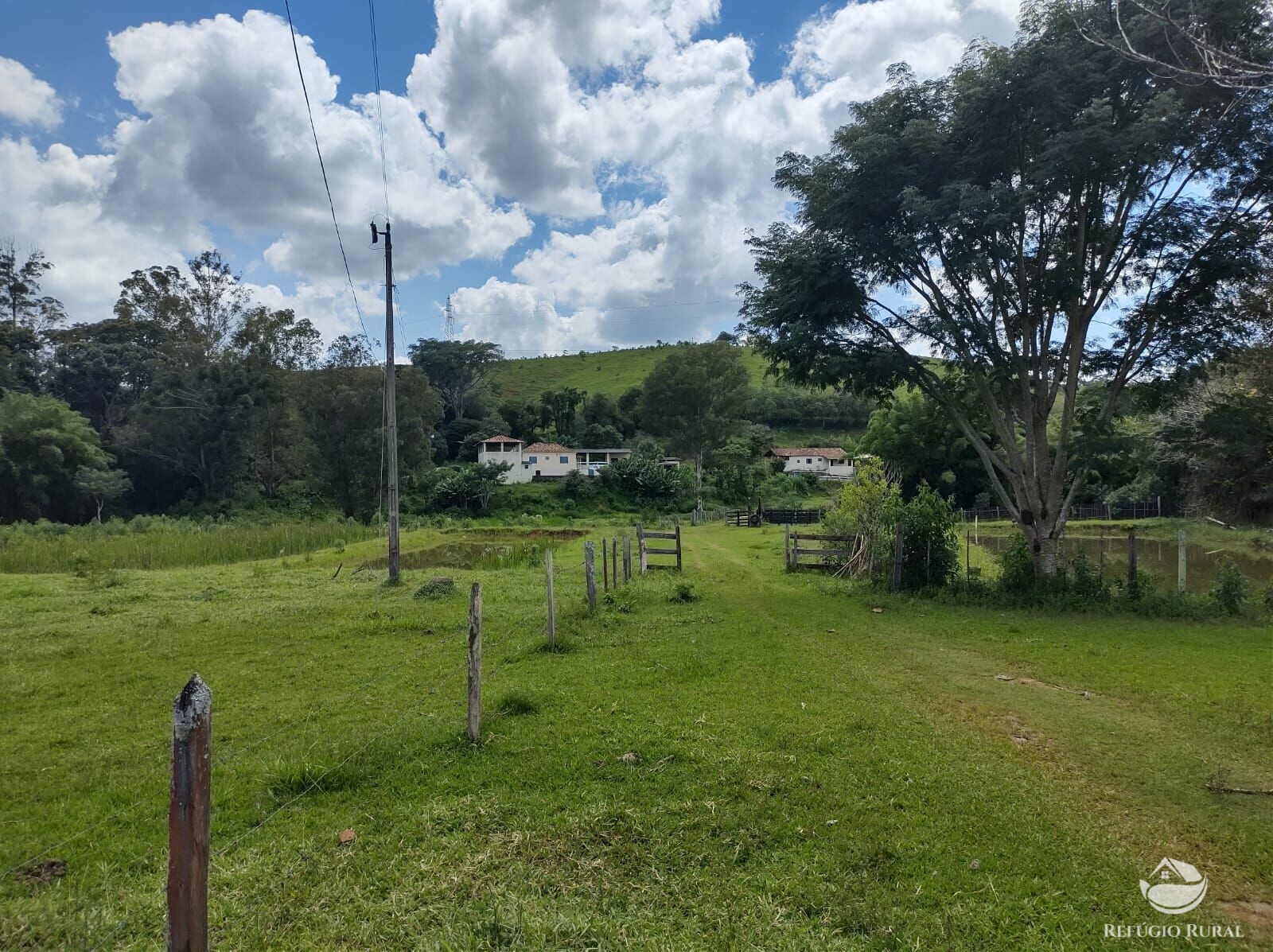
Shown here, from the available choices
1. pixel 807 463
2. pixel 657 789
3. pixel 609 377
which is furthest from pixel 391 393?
pixel 609 377

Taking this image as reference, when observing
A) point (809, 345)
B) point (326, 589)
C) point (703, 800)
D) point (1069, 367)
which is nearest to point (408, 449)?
point (326, 589)

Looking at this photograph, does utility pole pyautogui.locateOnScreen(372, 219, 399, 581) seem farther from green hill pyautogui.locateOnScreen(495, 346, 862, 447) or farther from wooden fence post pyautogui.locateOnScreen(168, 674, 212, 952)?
green hill pyautogui.locateOnScreen(495, 346, 862, 447)

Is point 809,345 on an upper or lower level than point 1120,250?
lower

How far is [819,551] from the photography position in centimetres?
1927

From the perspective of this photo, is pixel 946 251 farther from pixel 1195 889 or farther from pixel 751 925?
pixel 751 925

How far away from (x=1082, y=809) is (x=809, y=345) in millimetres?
12251

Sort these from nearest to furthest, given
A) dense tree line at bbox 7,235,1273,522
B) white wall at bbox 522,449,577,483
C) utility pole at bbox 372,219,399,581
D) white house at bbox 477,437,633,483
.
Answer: utility pole at bbox 372,219,399,581 → dense tree line at bbox 7,235,1273,522 → white house at bbox 477,437,633,483 → white wall at bbox 522,449,577,483

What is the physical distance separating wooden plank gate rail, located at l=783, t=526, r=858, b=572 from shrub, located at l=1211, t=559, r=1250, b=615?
7.48m

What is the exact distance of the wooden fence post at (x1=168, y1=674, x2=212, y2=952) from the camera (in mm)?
2475

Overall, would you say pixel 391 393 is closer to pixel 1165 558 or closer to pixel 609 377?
pixel 1165 558

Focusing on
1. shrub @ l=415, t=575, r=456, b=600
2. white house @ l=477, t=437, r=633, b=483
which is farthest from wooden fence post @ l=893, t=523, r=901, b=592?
white house @ l=477, t=437, r=633, b=483

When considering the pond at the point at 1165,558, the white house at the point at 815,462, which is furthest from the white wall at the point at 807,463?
the pond at the point at 1165,558

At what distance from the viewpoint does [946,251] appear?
1452cm

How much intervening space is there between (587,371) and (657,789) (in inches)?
4055
